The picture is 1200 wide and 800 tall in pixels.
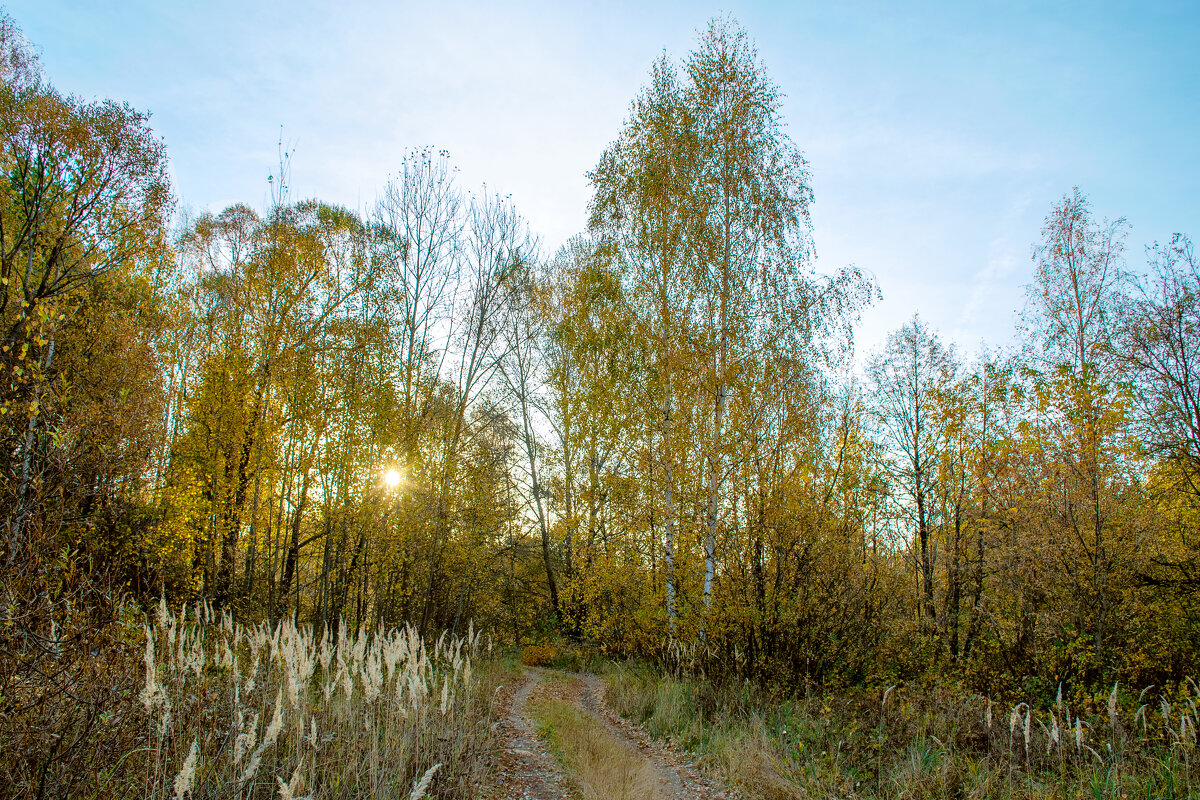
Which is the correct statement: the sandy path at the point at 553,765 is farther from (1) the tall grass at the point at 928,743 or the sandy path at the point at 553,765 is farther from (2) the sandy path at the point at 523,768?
(1) the tall grass at the point at 928,743

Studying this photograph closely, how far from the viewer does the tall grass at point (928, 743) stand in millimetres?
4652

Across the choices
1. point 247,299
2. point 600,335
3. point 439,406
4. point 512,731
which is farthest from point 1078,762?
point 247,299

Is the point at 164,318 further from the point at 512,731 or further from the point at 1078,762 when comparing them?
the point at 1078,762

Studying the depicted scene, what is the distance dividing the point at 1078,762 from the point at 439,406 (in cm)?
1241

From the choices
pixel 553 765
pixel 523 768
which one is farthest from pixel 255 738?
pixel 553 765

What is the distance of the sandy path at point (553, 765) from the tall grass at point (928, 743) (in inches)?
8.8

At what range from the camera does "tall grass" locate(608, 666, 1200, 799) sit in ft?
15.3

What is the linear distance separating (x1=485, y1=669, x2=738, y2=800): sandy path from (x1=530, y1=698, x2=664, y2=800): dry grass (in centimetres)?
11

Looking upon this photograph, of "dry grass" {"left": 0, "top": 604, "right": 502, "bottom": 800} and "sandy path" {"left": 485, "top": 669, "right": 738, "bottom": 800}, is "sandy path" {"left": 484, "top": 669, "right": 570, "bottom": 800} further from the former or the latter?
"dry grass" {"left": 0, "top": 604, "right": 502, "bottom": 800}

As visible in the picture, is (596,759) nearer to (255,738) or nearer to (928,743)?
(928,743)

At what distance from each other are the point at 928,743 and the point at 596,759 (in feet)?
11.2

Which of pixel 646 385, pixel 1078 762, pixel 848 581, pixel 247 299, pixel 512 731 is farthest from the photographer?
pixel 247 299

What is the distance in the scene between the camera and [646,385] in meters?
11.4

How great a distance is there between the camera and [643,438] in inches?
437
